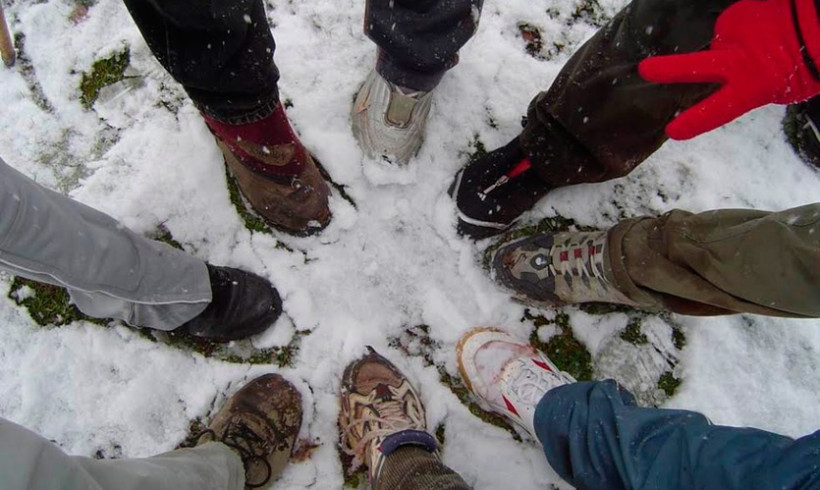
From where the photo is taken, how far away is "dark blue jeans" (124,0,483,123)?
108 cm

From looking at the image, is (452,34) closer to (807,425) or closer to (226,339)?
(226,339)

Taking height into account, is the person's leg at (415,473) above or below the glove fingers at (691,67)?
below

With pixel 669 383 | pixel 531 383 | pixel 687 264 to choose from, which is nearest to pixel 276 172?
pixel 531 383

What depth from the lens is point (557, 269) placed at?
1.79m

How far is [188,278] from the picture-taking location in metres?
1.46

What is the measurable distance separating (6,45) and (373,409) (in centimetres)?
193

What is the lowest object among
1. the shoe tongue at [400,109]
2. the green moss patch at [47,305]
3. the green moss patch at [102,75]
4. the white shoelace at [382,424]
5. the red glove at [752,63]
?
the green moss patch at [47,305]

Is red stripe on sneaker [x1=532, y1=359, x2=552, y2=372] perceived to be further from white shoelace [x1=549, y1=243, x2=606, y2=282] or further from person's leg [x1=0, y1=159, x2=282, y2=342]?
person's leg [x1=0, y1=159, x2=282, y2=342]

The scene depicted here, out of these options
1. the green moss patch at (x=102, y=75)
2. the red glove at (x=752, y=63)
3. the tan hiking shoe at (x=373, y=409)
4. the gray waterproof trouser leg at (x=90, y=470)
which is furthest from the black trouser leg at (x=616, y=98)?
the green moss patch at (x=102, y=75)

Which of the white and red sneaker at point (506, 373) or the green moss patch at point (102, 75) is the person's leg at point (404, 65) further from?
the green moss patch at point (102, 75)

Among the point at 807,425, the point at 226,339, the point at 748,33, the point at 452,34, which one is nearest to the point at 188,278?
the point at 226,339

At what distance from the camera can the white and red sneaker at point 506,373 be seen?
173 centimetres

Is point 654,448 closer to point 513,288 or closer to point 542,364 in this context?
point 542,364

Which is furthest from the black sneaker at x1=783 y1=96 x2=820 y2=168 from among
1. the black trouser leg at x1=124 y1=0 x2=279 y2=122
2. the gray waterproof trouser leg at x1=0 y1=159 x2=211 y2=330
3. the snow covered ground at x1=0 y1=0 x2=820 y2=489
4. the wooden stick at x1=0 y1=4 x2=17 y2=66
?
the wooden stick at x1=0 y1=4 x2=17 y2=66
